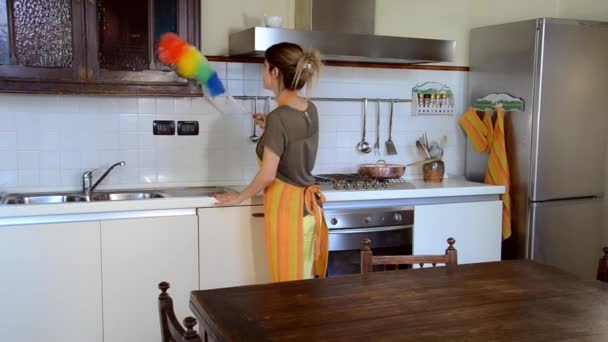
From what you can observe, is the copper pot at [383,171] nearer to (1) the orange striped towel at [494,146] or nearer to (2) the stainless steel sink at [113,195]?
(1) the orange striped towel at [494,146]

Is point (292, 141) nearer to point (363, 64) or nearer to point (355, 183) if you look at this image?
point (355, 183)

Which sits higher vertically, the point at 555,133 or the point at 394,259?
the point at 555,133

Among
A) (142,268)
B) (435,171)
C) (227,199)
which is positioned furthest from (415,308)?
(435,171)

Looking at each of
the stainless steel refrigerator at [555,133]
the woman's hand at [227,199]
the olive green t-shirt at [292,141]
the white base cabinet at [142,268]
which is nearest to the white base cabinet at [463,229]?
the stainless steel refrigerator at [555,133]

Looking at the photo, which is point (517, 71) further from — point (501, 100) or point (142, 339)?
point (142, 339)

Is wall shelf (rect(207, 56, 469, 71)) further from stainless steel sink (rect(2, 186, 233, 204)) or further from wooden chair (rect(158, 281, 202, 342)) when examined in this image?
wooden chair (rect(158, 281, 202, 342))

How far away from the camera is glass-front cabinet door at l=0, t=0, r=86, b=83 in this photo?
288cm

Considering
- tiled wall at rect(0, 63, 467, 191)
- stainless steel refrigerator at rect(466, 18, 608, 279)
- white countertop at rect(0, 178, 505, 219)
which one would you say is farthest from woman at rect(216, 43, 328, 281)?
stainless steel refrigerator at rect(466, 18, 608, 279)

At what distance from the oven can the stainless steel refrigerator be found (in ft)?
2.50

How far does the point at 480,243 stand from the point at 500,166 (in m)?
0.47

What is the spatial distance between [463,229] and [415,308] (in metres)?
1.97

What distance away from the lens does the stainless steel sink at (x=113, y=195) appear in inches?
124

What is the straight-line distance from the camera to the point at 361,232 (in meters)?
3.35

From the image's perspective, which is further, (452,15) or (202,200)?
(452,15)
